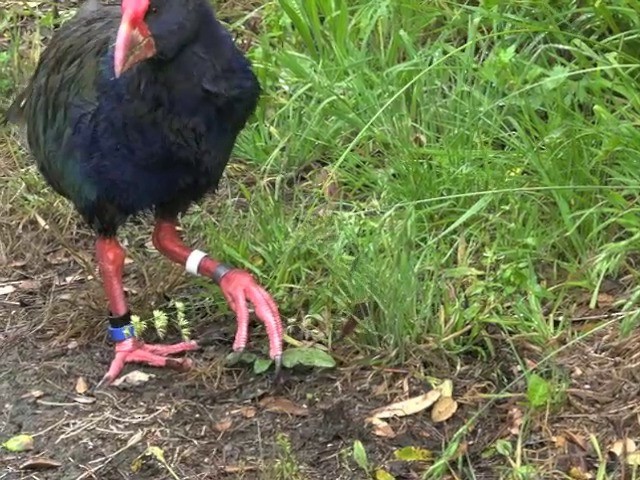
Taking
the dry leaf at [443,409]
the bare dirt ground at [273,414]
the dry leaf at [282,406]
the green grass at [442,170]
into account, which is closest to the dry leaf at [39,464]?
the bare dirt ground at [273,414]

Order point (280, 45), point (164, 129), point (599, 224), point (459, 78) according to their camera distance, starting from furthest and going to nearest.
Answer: point (280, 45) → point (459, 78) → point (599, 224) → point (164, 129)

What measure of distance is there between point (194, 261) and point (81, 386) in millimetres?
442

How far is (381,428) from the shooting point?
288 cm

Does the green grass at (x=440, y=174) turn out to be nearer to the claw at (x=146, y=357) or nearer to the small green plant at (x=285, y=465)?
the claw at (x=146, y=357)

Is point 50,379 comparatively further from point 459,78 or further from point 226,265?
point 459,78

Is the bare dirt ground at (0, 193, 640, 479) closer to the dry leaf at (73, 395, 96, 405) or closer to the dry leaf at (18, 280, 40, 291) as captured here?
the dry leaf at (73, 395, 96, 405)

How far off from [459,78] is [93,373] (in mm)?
1365

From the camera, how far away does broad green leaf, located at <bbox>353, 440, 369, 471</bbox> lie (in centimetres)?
275

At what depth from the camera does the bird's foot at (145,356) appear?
125 inches

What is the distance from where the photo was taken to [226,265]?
10.6 ft

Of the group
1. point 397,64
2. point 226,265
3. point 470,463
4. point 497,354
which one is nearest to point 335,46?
point 397,64

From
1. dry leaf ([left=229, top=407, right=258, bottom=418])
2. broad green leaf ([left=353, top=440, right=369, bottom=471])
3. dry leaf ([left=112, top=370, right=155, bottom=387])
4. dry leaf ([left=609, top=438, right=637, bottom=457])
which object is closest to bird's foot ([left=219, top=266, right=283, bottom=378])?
dry leaf ([left=229, top=407, right=258, bottom=418])

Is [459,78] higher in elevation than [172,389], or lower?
higher

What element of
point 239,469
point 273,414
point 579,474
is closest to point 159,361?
point 273,414
